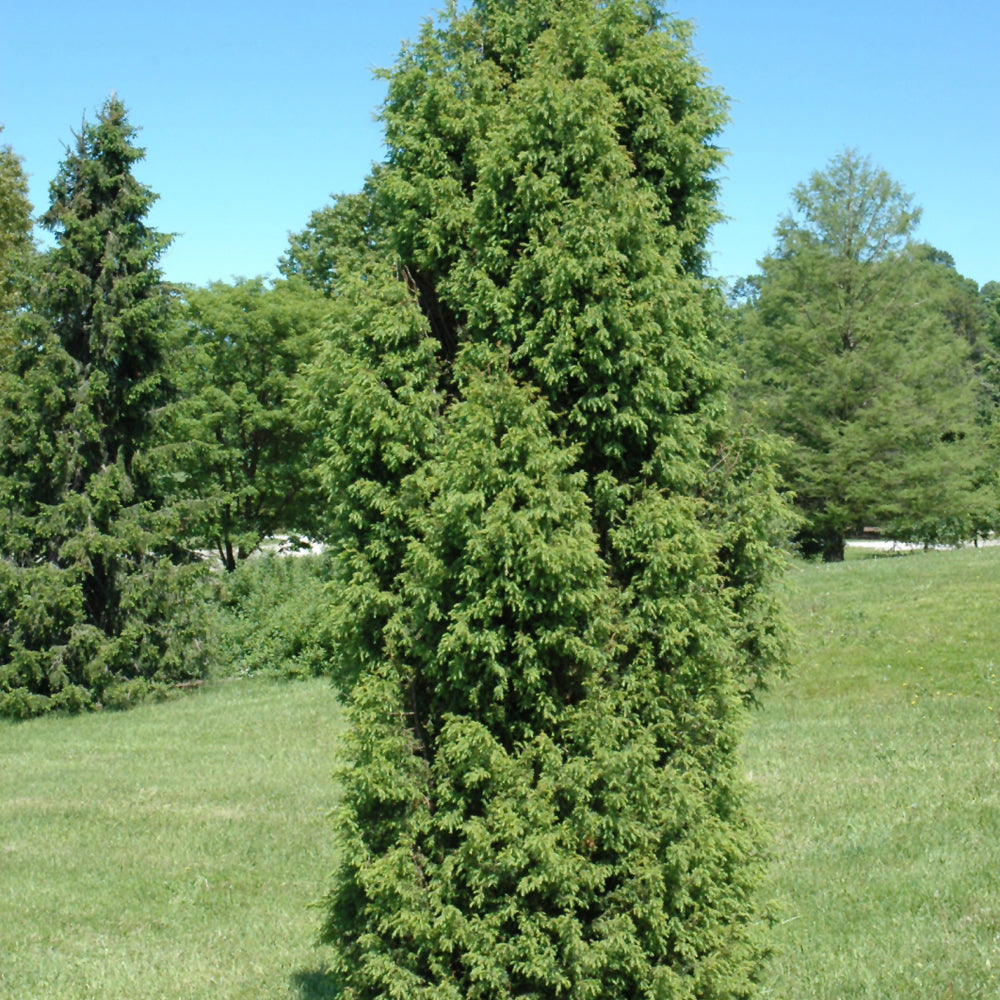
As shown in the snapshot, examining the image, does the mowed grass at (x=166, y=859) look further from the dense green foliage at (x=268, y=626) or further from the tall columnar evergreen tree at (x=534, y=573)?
the dense green foliage at (x=268, y=626)

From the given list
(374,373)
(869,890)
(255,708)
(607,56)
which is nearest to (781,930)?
(869,890)

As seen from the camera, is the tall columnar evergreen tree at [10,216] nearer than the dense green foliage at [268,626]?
No

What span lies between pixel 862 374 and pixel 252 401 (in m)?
18.3

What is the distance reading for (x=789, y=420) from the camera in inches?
1252

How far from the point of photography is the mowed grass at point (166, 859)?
6695 mm

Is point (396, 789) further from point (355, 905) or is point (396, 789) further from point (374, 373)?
point (374, 373)

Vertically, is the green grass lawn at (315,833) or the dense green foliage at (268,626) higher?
the dense green foliage at (268,626)

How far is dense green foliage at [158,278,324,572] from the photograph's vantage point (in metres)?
31.6

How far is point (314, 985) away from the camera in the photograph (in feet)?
20.9

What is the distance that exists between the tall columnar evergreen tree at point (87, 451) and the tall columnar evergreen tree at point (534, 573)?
14.4 metres

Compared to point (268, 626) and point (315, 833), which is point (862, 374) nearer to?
point (268, 626)

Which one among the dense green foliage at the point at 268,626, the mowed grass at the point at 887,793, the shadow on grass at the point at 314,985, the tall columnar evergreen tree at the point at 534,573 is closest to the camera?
the tall columnar evergreen tree at the point at 534,573

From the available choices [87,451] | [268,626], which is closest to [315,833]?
[87,451]

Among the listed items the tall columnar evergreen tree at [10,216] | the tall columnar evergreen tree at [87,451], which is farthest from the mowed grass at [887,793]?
the tall columnar evergreen tree at [10,216]
